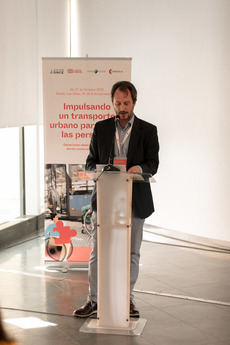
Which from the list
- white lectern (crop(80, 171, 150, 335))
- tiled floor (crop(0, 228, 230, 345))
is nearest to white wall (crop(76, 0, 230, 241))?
tiled floor (crop(0, 228, 230, 345))

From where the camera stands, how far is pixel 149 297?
15.7ft

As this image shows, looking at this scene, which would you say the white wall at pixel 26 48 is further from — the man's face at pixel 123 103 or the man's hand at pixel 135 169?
the man's hand at pixel 135 169

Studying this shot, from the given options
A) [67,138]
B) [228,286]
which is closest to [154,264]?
[228,286]

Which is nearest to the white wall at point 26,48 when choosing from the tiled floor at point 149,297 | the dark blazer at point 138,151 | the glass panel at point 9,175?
the glass panel at point 9,175

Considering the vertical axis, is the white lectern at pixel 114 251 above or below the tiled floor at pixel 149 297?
above

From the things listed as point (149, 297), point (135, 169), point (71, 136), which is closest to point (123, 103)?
point (135, 169)

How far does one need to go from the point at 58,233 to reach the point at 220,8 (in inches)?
127

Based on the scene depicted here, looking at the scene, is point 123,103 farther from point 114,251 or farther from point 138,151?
point 114,251

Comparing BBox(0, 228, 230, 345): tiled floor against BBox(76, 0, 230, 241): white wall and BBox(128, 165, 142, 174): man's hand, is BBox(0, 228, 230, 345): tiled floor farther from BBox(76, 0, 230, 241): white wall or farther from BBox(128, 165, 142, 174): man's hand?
BBox(128, 165, 142, 174): man's hand

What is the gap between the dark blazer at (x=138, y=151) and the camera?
3.91 m

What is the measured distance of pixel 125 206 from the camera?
3.69m

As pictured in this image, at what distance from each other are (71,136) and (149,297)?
66.0 inches

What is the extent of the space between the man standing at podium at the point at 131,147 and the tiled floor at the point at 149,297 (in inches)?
17.7

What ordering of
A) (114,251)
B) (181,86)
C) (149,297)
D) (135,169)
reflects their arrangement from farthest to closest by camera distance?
(181,86)
(149,297)
(114,251)
(135,169)
